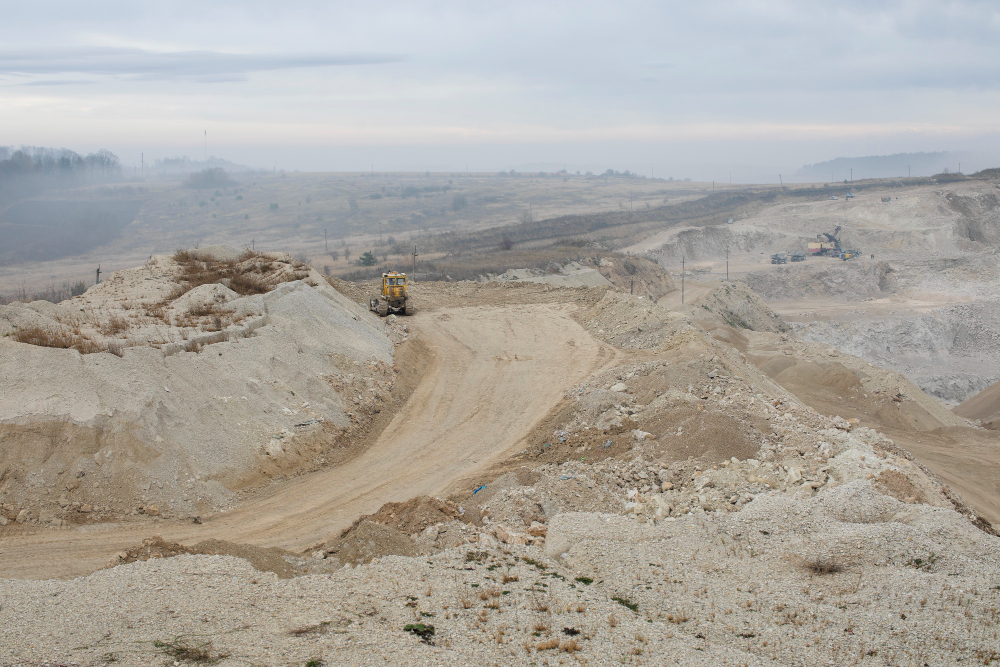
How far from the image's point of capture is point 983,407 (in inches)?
1411

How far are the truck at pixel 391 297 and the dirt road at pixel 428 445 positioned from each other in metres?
1.19

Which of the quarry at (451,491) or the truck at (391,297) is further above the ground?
the truck at (391,297)

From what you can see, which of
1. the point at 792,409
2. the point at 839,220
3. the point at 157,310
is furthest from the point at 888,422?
the point at 839,220

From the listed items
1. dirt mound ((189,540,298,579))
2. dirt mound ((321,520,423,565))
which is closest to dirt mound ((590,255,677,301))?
dirt mound ((321,520,423,565))

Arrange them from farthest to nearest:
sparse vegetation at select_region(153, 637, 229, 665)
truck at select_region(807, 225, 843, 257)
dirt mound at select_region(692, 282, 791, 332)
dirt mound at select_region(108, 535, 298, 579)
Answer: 1. truck at select_region(807, 225, 843, 257)
2. dirt mound at select_region(692, 282, 791, 332)
3. dirt mound at select_region(108, 535, 298, 579)
4. sparse vegetation at select_region(153, 637, 229, 665)

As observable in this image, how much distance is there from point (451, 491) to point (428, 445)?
316cm

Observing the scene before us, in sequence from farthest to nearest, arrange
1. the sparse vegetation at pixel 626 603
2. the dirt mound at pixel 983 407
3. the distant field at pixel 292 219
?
the distant field at pixel 292 219 < the dirt mound at pixel 983 407 < the sparse vegetation at pixel 626 603

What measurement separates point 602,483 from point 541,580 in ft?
15.3

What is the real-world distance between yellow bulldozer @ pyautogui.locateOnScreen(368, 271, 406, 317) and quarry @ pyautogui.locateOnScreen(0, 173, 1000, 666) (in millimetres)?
794

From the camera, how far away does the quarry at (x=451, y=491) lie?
8.67 meters

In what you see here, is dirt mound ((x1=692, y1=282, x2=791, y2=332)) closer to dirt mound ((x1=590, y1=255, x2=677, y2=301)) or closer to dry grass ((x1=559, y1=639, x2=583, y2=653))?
dirt mound ((x1=590, y1=255, x2=677, y2=301))

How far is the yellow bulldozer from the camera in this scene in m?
32.1

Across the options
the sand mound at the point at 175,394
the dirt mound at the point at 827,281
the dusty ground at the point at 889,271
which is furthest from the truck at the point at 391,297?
the dirt mound at the point at 827,281

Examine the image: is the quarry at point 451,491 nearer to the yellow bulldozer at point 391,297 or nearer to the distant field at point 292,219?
the yellow bulldozer at point 391,297
